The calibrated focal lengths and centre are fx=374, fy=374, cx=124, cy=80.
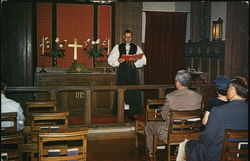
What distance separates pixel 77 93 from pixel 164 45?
12.1 ft

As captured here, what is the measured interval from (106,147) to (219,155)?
2.51 metres

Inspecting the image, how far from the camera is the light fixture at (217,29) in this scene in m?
8.46

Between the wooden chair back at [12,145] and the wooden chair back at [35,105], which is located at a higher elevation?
the wooden chair back at [35,105]

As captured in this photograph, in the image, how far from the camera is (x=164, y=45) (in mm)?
10258

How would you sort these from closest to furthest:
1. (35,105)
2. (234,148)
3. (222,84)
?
(234,148), (222,84), (35,105)

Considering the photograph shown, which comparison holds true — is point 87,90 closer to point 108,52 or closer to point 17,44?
point 17,44

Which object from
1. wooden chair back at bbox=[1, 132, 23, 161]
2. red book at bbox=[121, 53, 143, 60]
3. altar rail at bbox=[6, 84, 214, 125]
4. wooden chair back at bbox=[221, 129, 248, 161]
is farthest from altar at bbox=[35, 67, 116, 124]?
wooden chair back at bbox=[221, 129, 248, 161]

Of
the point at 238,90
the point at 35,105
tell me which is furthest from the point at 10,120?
the point at 238,90

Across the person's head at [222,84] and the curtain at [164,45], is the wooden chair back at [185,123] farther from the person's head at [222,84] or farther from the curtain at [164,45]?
the curtain at [164,45]

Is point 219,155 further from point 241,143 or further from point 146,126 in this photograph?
point 146,126

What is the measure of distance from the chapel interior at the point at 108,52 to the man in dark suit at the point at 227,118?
3.67 feet

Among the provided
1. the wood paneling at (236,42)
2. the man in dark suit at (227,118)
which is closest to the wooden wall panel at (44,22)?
the wood paneling at (236,42)

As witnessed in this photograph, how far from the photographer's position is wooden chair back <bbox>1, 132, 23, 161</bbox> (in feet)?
10.1

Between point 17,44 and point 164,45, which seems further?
point 164,45
